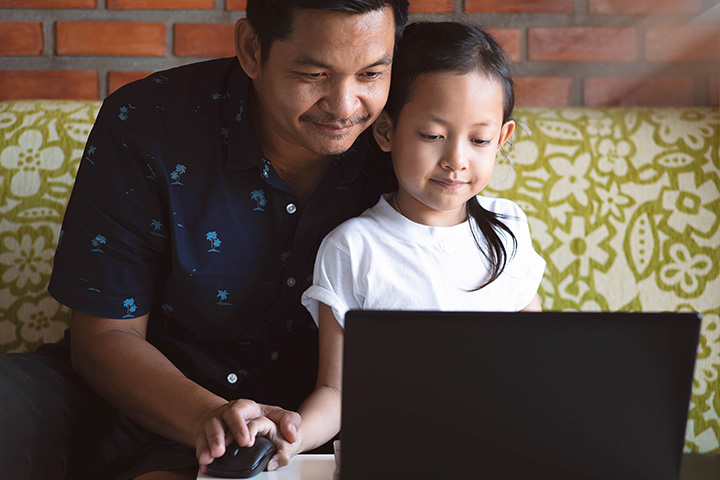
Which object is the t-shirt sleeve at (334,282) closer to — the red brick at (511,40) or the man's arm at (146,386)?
the man's arm at (146,386)

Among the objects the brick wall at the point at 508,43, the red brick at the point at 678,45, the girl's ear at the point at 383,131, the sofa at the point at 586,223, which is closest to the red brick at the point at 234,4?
the brick wall at the point at 508,43

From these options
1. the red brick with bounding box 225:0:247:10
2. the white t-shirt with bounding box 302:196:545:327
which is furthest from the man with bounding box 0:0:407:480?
the red brick with bounding box 225:0:247:10

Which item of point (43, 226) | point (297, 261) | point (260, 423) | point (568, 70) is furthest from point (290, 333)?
point (568, 70)

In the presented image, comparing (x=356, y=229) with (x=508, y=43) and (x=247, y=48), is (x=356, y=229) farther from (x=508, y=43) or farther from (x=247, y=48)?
(x=508, y=43)

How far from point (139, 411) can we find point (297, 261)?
1.12 feet

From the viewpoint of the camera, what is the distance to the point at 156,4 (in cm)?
180

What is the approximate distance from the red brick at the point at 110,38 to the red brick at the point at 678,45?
49.7 inches

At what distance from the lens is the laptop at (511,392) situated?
588 mm

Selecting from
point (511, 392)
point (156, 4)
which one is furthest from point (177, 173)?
point (156, 4)

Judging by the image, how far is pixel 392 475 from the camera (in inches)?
24.0

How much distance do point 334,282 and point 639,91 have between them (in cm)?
118

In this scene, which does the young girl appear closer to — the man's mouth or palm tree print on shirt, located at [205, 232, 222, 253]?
the man's mouth

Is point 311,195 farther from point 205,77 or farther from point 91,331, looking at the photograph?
point 91,331

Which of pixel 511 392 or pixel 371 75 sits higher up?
pixel 371 75
